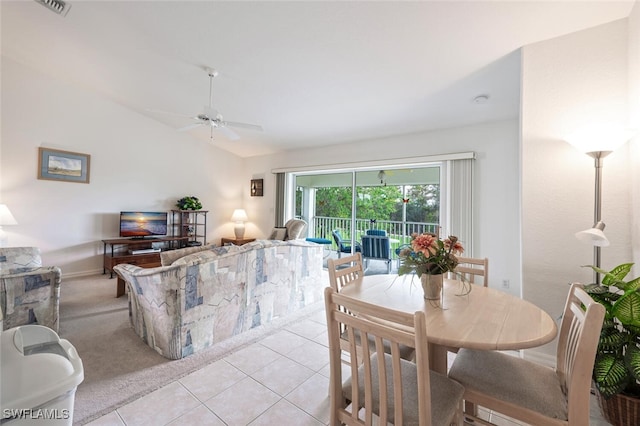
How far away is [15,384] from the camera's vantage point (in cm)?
56

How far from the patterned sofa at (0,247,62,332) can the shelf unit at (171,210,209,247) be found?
338cm

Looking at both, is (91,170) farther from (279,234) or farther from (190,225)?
(279,234)

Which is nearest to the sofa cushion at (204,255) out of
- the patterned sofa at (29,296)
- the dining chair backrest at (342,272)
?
the dining chair backrest at (342,272)

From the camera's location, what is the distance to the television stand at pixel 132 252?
179 inches

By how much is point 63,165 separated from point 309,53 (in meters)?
4.55

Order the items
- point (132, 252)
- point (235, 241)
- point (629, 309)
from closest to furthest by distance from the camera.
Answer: point (629, 309) → point (132, 252) → point (235, 241)

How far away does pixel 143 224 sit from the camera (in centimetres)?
516

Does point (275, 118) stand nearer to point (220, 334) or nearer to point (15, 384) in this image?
point (220, 334)

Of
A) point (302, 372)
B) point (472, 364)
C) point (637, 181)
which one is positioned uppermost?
point (637, 181)

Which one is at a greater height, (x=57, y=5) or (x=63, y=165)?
(x=57, y=5)

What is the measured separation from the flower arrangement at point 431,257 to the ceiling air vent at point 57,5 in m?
4.12

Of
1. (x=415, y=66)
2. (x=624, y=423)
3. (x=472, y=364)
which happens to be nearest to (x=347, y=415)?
(x=472, y=364)

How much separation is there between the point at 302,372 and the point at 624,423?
191 cm

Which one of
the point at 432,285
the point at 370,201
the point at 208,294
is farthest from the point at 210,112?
the point at 370,201
